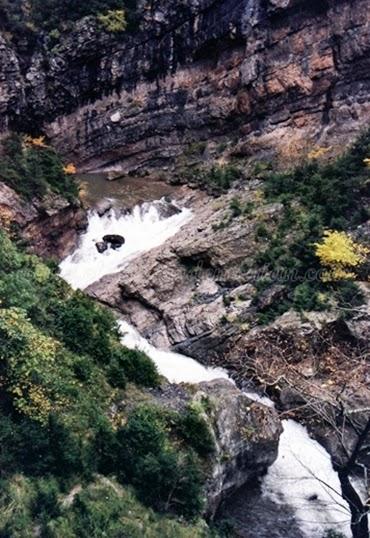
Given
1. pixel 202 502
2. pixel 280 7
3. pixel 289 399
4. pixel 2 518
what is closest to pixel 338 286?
pixel 289 399

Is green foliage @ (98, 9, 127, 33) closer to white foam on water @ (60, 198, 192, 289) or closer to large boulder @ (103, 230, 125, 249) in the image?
white foam on water @ (60, 198, 192, 289)

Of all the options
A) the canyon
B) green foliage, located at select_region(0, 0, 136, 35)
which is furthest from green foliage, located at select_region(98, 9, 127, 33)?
the canyon

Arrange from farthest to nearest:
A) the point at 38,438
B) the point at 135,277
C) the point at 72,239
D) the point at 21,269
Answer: the point at 72,239, the point at 135,277, the point at 21,269, the point at 38,438

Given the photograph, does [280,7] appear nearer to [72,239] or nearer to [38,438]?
[72,239]

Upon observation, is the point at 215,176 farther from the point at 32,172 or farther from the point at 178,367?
the point at 178,367

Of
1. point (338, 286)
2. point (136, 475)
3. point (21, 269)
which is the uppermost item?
point (21, 269)

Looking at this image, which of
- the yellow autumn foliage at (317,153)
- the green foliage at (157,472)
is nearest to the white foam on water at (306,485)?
the green foliage at (157,472)

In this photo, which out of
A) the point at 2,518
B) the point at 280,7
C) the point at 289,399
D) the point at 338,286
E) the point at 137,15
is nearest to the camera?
the point at 2,518

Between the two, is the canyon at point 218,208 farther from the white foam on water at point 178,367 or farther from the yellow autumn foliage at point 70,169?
the yellow autumn foliage at point 70,169
